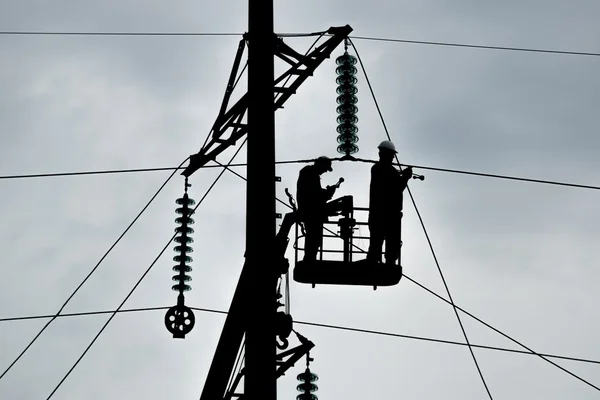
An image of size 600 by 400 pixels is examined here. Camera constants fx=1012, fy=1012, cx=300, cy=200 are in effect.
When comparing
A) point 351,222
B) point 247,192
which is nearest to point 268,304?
point 247,192

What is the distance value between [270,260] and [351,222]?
240 centimetres

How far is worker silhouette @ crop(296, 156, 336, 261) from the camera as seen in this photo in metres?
14.3

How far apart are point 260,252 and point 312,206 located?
1.88 metres

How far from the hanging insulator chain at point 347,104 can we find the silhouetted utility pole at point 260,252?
1.90m

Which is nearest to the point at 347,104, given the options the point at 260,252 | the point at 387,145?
the point at 387,145

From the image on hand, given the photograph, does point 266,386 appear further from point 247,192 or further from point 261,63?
point 261,63

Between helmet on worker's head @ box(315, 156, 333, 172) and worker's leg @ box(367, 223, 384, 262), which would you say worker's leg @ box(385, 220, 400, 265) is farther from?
helmet on worker's head @ box(315, 156, 333, 172)

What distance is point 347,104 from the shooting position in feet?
49.3

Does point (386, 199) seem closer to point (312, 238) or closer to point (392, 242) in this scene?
point (392, 242)

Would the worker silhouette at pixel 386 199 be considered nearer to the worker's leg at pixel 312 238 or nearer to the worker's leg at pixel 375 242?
the worker's leg at pixel 375 242

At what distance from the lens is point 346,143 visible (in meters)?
14.8

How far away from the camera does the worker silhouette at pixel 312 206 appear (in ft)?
47.1

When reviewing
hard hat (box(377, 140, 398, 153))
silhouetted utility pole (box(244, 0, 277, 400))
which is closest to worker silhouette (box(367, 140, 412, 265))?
hard hat (box(377, 140, 398, 153))

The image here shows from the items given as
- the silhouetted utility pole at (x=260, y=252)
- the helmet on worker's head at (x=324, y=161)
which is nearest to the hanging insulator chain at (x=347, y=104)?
the helmet on worker's head at (x=324, y=161)
